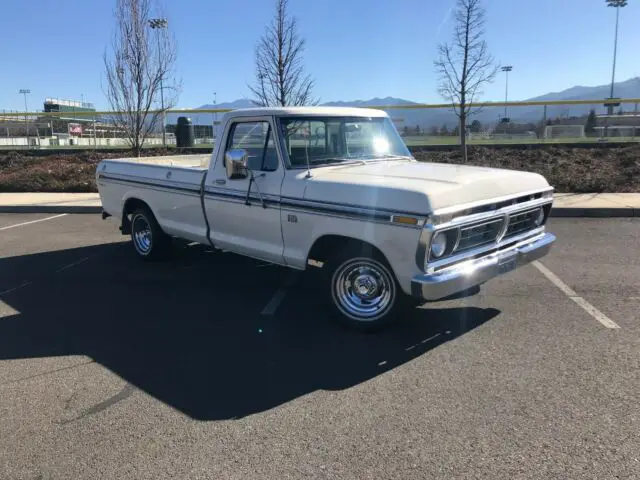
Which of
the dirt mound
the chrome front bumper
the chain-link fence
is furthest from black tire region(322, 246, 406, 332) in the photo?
the chain-link fence

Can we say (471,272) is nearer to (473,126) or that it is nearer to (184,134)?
(473,126)

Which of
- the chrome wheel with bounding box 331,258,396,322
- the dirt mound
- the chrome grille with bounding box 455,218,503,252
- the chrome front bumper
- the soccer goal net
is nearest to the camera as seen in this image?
the chrome front bumper

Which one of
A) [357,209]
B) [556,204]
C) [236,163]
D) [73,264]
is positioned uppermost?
[236,163]

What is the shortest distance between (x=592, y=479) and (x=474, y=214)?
217cm

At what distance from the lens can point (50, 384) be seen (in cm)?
395

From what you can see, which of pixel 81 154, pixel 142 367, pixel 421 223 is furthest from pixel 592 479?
pixel 81 154

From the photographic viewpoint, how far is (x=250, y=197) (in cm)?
543

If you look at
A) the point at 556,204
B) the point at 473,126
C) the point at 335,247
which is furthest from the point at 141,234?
the point at 473,126

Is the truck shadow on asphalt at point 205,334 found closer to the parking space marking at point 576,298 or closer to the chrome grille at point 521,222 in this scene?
the chrome grille at point 521,222

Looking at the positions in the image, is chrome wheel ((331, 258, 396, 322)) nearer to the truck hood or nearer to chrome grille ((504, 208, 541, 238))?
the truck hood

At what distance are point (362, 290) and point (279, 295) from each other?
1461 mm

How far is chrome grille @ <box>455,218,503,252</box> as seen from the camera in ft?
14.6

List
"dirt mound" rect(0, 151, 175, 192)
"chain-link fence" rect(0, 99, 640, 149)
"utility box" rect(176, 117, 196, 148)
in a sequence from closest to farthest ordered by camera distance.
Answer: "dirt mound" rect(0, 151, 175, 192)
"chain-link fence" rect(0, 99, 640, 149)
"utility box" rect(176, 117, 196, 148)

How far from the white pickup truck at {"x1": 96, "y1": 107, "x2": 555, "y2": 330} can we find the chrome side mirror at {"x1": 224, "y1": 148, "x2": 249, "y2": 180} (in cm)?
1
